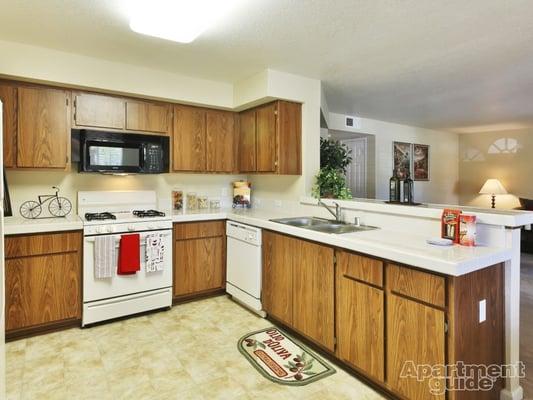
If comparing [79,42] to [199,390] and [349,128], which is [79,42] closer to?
[199,390]

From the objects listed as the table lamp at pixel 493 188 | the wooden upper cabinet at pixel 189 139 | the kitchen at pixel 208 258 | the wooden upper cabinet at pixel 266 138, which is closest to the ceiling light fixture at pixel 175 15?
the kitchen at pixel 208 258

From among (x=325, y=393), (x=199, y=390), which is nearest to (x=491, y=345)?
(x=325, y=393)

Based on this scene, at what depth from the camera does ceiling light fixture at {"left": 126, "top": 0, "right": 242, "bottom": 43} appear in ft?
6.62

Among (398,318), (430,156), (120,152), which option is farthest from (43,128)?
(430,156)

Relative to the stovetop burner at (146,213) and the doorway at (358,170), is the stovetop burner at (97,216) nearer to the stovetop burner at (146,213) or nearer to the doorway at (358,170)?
the stovetop burner at (146,213)

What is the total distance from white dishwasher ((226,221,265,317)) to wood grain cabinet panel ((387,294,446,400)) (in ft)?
4.80

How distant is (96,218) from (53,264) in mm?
515

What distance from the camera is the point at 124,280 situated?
3.11m

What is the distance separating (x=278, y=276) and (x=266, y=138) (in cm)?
150

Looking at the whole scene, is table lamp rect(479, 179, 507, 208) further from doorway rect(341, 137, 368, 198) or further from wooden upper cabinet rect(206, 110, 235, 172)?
wooden upper cabinet rect(206, 110, 235, 172)

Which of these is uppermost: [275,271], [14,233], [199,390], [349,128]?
[349,128]

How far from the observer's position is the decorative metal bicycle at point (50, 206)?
10.5 ft

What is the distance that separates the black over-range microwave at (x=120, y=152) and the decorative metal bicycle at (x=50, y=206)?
46 centimetres

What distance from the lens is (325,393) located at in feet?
6.86
